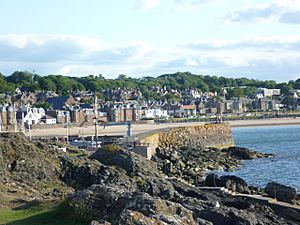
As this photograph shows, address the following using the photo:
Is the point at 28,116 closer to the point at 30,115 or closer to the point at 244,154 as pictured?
the point at 30,115

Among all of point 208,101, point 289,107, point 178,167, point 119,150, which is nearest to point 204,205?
point 119,150

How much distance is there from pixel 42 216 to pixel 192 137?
5729 cm

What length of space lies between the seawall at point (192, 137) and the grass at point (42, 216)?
3705 cm

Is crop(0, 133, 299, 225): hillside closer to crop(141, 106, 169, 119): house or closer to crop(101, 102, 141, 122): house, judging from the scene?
crop(101, 102, 141, 122): house

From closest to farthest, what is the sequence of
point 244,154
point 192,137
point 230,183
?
point 230,183 → point 244,154 → point 192,137

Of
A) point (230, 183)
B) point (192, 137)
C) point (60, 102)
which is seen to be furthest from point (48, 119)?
point (230, 183)

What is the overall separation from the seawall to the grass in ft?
122

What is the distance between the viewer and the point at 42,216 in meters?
16.2

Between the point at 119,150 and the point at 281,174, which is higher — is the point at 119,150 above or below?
above

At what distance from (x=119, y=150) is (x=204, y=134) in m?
46.4

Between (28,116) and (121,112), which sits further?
(121,112)

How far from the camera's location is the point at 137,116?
142000mm

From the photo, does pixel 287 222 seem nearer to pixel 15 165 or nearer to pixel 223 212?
pixel 223 212

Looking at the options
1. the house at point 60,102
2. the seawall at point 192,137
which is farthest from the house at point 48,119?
the seawall at point 192,137
